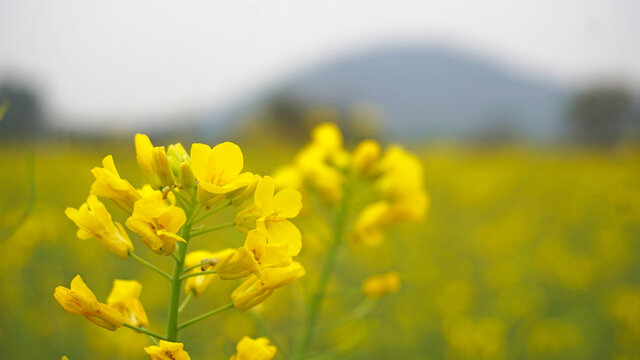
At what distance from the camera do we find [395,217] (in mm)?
2283

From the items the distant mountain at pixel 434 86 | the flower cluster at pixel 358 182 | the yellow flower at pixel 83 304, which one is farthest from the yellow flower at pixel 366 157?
the distant mountain at pixel 434 86

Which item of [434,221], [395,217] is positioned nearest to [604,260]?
[434,221]

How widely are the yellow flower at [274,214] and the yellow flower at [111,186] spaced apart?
0.27 meters

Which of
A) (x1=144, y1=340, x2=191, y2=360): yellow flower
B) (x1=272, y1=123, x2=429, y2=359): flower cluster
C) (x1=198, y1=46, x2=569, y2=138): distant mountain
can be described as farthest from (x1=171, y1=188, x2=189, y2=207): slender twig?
(x1=198, y1=46, x2=569, y2=138): distant mountain

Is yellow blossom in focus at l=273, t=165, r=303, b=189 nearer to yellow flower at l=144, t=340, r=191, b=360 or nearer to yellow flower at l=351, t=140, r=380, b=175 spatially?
yellow flower at l=351, t=140, r=380, b=175

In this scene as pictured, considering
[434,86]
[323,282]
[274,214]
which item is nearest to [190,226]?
[274,214]

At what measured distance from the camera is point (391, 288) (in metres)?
2.04

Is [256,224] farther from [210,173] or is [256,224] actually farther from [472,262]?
[472,262]

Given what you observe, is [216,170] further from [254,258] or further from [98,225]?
[98,225]

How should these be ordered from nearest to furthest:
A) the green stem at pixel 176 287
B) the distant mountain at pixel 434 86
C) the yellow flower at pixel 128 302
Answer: the green stem at pixel 176 287 < the yellow flower at pixel 128 302 < the distant mountain at pixel 434 86

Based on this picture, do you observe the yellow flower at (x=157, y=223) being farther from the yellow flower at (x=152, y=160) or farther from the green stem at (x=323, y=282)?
the green stem at (x=323, y=282)

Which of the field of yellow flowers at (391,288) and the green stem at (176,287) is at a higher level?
the green stem at (176,287)

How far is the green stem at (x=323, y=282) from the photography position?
1.99 metres

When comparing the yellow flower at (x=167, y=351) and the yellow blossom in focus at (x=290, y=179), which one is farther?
the yellow blossom in focus at (x=290, y=179)
